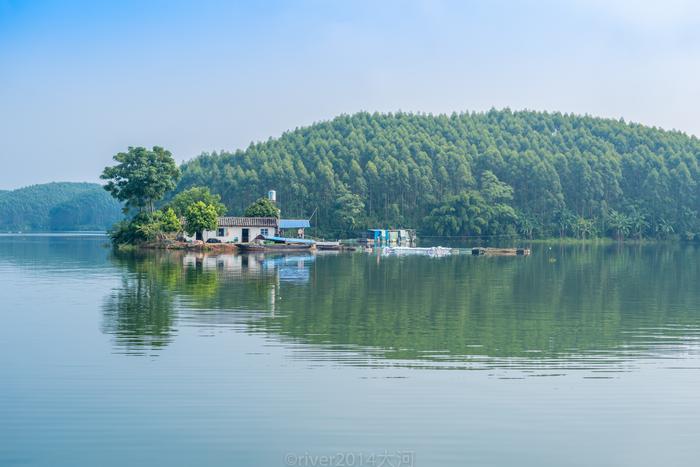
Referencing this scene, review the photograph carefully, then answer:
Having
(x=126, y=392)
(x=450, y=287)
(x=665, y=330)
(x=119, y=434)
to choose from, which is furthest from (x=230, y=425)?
(x=450, y=287)

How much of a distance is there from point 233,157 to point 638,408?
142m

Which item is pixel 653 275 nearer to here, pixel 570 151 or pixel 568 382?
pixel 568 382

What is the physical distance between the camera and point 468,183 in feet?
431

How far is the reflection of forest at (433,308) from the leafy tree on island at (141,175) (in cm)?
3174

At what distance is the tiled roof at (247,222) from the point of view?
264 feet

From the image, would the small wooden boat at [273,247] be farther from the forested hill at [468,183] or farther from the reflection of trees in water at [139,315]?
the forested hill at [468,183]

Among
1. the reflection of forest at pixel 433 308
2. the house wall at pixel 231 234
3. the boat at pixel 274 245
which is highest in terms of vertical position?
the house wall at pixel 231 234

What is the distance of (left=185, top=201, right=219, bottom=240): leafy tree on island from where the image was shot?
7631 centimetres

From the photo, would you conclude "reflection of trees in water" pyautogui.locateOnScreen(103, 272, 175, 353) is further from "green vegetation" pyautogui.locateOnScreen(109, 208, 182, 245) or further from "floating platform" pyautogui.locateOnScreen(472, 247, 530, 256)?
"floating platform" pyautogui.locateOnScreen(472, 247, 530, 256)

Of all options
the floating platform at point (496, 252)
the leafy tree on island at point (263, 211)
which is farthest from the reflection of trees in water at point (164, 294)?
the leafy tree on island at point (263, 211)

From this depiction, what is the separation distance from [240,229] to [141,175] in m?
11.5

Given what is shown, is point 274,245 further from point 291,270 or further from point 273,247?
point 291,270

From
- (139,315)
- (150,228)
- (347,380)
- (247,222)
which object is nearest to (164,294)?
(139,315)

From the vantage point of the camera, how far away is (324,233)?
393ft
